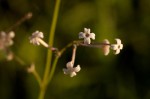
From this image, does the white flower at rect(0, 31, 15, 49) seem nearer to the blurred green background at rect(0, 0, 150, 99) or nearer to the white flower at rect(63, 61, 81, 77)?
the white flower at rect(63, 61, 81, 77)

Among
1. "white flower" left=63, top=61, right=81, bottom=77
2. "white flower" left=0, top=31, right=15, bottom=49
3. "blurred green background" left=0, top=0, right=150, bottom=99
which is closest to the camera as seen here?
"white flower" left=0, top=31, right=15, bottom=49

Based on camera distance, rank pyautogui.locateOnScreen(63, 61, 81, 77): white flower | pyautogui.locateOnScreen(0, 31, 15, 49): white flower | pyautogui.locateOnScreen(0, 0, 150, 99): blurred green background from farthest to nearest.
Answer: pyautogui.locateOnScreen(0, 0, 150, 99): blurred green background < pyautogui.locateOnScreen(63, 61, 81, 77): white flower < pyautogui.locateOnScreen(0, 31, 15, 49): white flower

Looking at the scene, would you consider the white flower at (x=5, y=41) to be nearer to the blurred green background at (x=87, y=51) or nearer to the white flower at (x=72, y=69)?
the white flower at (x=72, y=69)

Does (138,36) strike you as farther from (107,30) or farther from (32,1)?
Result: (32,1)

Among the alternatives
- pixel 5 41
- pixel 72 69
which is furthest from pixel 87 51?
pixel 5 41

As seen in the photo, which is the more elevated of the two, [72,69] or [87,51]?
[87,51]

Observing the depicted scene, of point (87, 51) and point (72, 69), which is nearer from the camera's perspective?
point (72, 69)

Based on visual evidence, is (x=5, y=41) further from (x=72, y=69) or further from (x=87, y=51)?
(x=87, y=51)

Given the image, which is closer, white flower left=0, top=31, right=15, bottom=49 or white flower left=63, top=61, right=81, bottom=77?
white flower left=0, top=31, right=15, bottom=49

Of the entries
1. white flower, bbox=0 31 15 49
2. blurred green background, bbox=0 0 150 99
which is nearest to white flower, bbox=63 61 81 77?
white flower, bbox=0 31 15 49

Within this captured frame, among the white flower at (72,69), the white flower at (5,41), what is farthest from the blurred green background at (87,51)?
the white flower at (5,41)
